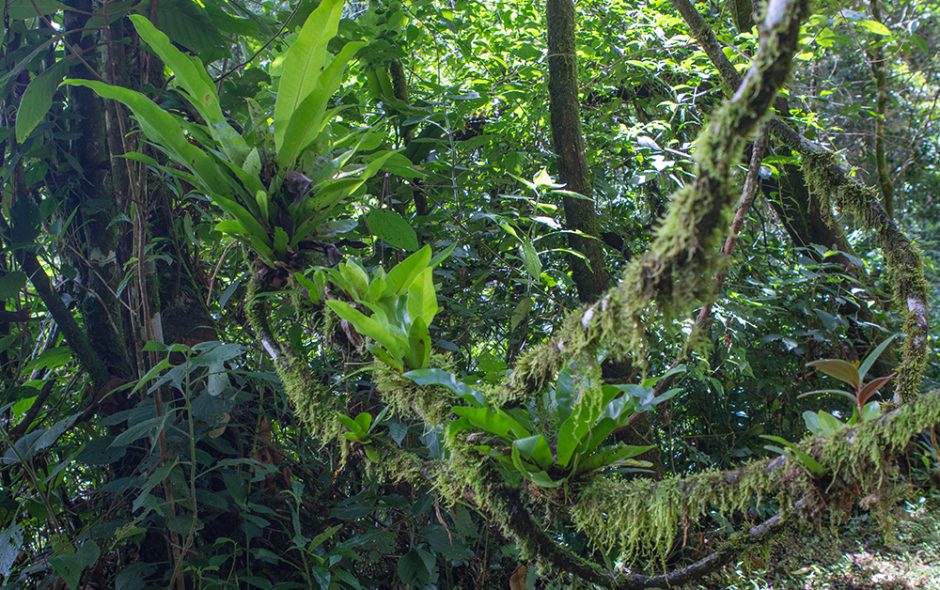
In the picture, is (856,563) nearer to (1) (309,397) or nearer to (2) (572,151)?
(2) (572,151)

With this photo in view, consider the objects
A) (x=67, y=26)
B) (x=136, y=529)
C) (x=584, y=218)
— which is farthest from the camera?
(x=584, y=218)

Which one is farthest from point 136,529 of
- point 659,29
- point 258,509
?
point 659,29

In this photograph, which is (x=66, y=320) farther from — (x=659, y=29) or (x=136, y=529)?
(x=659, y=29)

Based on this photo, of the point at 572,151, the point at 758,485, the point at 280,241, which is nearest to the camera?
the point at 758,485

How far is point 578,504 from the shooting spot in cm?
55

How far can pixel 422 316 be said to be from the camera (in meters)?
0.68

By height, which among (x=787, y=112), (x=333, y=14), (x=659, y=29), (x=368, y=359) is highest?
(x=659, y=29)

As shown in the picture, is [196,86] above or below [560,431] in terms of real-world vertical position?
above

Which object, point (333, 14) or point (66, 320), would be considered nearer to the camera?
point (333, 14)

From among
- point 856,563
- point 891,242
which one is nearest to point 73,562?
point 891,242

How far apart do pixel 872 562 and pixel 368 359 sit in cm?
177

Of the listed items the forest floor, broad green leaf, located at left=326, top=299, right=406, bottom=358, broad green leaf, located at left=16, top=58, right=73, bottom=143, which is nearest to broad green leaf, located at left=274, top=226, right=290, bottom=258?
broad green leaf, located at left=326, top=299, right=406, bottom=358

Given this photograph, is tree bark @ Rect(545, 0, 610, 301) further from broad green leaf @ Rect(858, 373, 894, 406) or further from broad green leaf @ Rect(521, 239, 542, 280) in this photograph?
broad green leaf @ Rect(858, 373, 894, 406)

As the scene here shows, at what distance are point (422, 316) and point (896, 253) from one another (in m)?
0.52
